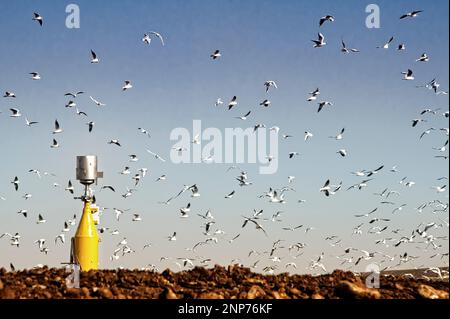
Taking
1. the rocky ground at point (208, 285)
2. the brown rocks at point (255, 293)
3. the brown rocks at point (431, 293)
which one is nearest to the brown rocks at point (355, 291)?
the rocky ground at point (208, 285)

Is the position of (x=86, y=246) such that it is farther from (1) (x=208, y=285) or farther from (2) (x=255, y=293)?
(2) (x=255, y=293)

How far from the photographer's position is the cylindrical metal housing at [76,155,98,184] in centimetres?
2136

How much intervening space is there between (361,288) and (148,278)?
16.1ft

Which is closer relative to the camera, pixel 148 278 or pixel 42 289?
pixel 42 289

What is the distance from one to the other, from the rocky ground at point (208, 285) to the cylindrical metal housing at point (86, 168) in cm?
485

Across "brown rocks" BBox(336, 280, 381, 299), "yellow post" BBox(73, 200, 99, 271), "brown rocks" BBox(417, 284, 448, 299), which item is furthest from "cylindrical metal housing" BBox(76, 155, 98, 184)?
"brown rocks" BBox(417, 284, 448, 299)

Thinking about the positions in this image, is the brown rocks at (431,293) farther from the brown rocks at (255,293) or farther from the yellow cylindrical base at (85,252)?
the yellow cylindrical base at (85,252)

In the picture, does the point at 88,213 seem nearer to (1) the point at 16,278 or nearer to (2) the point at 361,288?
(1) the point at 16,278

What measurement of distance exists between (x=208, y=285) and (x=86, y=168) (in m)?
8.24

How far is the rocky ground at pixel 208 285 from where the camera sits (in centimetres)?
1334
